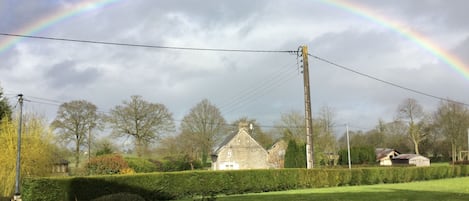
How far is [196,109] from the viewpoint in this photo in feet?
206

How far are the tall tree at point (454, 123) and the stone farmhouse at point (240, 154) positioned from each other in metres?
32.6

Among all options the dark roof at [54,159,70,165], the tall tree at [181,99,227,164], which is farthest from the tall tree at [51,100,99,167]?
the tall tree at [181,99,227,164]

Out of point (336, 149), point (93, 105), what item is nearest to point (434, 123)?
point (336, 149)

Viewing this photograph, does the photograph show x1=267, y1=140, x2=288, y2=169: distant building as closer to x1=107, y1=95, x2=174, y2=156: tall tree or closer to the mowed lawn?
x1=107, y1=95, x2=174, y2=156: tall tree

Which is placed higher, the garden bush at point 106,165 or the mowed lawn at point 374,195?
the garden bush at point 106,165

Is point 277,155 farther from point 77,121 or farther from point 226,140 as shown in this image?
point 77,121

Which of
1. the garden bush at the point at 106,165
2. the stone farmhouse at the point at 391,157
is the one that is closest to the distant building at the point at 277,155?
the stone farmhouse at the point at 391,157

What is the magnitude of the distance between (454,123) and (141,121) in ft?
167

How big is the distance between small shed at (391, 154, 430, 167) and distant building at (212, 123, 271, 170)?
89.3 ft

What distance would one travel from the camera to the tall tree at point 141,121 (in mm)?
55969

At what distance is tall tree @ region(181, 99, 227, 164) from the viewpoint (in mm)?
61344

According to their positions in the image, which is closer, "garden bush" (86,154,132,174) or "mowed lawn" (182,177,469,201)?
"mowed lawn" (182,177,469,201)

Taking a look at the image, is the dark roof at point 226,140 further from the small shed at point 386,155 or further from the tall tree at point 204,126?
the small shed at point 386,155

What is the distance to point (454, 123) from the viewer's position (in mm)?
72938
